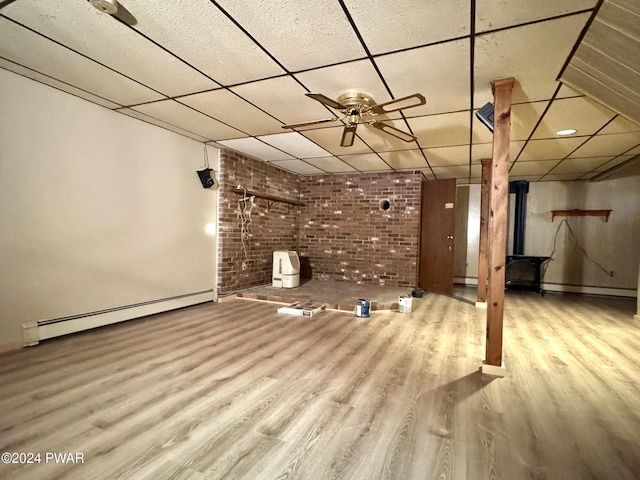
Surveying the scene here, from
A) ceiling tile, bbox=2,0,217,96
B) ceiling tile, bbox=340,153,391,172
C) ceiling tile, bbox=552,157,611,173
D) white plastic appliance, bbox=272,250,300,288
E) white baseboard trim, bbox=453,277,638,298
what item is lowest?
white baseboard trim, bbox=453,277,638,298

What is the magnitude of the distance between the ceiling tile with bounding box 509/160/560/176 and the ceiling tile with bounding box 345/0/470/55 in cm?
411

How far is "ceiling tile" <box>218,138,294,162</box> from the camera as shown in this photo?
453cm

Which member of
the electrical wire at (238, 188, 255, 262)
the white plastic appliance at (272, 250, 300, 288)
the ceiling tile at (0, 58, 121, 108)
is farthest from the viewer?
the white plastic appliance at (272, 250, 300, 288)

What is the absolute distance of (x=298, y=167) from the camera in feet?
20.2

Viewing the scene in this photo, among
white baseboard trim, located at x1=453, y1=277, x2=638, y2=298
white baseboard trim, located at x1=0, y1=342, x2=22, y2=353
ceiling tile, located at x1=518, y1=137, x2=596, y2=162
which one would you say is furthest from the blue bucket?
white baseboard trim, located at x1=453, y1=277, x2=638, y2=298

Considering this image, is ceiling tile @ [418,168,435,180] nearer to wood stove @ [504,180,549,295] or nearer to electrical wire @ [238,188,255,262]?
wood stove @ [504,180,549,295]

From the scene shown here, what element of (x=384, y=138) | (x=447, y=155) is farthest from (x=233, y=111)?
(x=447, y=155)

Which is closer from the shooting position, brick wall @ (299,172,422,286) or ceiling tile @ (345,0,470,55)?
ceiling tile @ (345,0,470,55)

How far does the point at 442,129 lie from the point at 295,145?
208 centimetres

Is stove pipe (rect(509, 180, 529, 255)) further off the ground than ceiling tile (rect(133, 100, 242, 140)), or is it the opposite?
ceiling tile (rect(133, 100, 242, 140))

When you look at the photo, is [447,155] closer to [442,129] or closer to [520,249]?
[442,129]

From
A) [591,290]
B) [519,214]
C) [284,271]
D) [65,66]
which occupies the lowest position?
[591,290]

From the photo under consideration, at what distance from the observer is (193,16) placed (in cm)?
190

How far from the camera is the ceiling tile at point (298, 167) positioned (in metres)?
5.75
